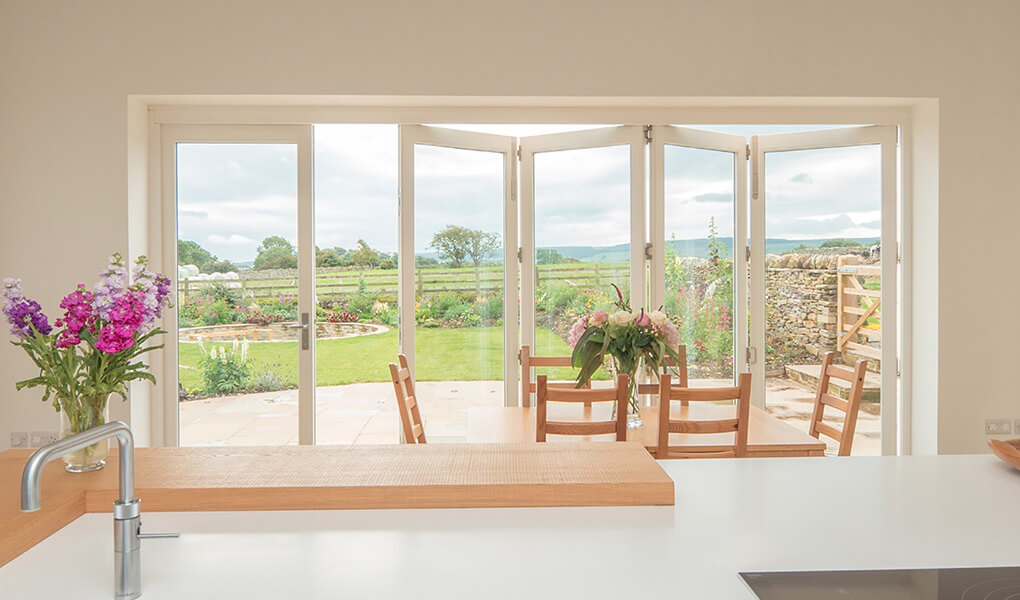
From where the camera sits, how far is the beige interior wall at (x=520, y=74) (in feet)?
12.1

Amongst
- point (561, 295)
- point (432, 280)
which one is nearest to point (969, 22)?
point (561, 295)

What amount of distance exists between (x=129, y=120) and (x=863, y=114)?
4.16 m

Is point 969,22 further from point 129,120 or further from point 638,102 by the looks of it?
point 129,120

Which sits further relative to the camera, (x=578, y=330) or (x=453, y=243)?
(x=453, y=243)

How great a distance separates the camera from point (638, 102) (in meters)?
4.00

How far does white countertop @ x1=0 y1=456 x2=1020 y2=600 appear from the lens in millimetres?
1020

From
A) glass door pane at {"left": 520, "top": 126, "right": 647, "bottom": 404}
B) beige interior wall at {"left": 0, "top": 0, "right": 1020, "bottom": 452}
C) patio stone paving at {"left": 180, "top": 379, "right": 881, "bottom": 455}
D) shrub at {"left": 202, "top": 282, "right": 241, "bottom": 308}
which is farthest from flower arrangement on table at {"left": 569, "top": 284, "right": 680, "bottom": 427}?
shrub at {"left": 202, "top": 282, "right": 241, "bottom": 308}

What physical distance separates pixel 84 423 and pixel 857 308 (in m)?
4.15

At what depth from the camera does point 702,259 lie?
4340mm

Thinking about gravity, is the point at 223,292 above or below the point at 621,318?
above

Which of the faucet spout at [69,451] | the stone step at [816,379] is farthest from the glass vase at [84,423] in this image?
the stone step at [816,379]

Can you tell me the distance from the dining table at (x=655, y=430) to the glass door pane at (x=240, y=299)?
57.6 inches

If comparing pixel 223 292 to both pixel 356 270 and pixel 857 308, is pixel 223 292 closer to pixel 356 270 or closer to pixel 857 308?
pixel 356 270

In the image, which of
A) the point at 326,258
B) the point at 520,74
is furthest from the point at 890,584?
the point at 326,258
